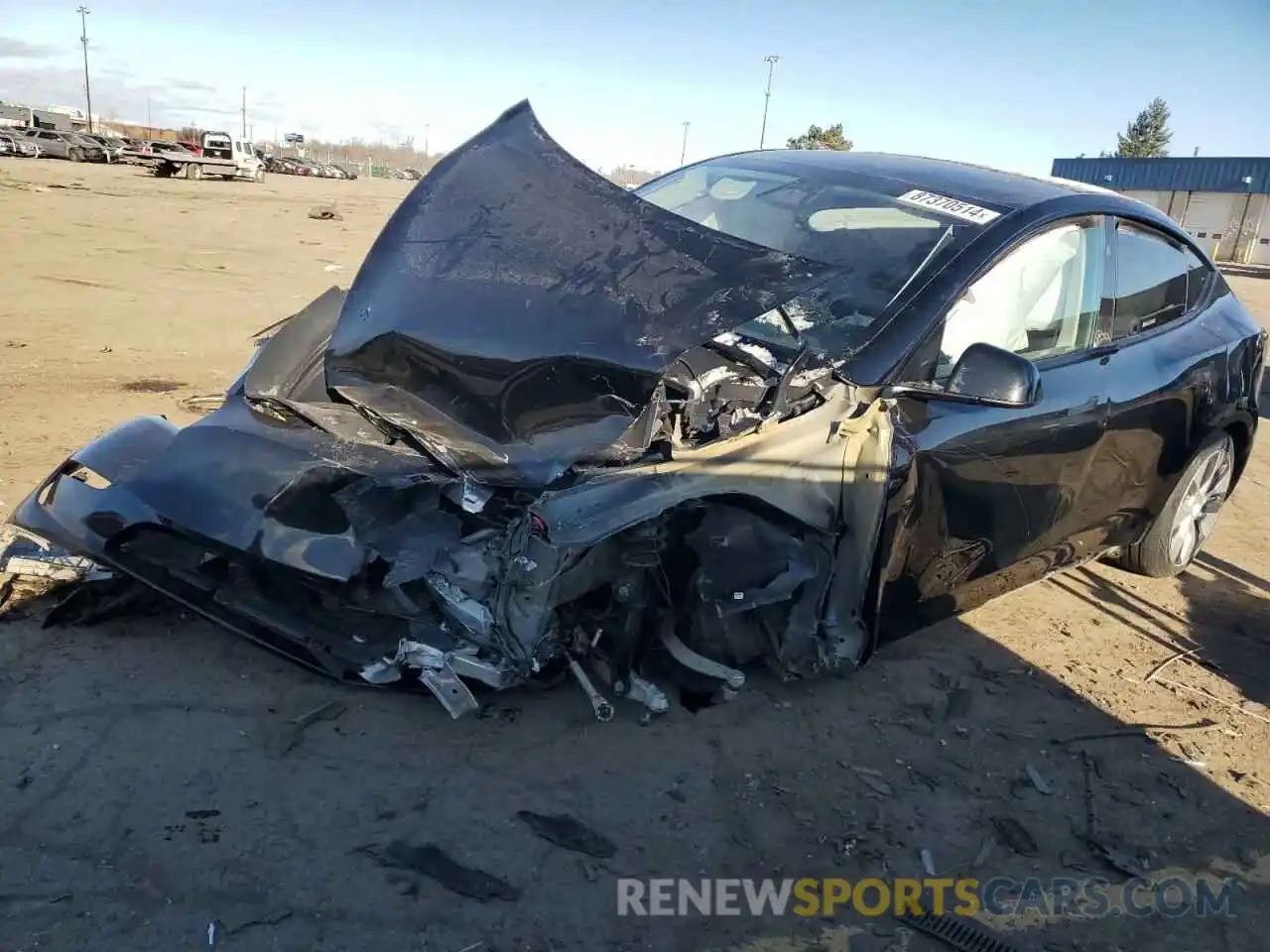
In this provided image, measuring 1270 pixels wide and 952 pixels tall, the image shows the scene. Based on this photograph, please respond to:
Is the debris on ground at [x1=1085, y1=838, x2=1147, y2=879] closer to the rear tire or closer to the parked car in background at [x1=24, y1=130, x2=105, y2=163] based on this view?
the rear tire

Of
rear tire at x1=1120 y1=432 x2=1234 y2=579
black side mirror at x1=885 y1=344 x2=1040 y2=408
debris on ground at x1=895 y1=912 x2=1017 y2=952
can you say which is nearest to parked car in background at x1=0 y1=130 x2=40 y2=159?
rear tire at x1=1120 y1=432 x2=1234 y2=579

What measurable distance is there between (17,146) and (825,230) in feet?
152

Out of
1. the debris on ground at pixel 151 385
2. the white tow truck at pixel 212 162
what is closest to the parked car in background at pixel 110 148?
the white tow truck at pixel 212 162

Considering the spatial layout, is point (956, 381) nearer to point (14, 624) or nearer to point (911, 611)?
point (911, 611)

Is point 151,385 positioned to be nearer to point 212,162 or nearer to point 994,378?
point 994,378

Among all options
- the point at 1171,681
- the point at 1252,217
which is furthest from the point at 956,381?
the point at 1252,217

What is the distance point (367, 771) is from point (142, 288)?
9630mm

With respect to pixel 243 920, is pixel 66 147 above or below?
above

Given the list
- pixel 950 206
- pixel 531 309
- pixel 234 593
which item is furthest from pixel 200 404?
pixel 950 206

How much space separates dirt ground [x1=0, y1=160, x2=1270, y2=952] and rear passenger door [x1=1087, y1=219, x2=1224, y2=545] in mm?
666

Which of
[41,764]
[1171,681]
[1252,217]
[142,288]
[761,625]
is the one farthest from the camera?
[1252,217]

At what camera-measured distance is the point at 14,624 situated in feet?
11.1

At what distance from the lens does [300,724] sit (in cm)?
300

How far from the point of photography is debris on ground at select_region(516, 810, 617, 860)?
104 inches
